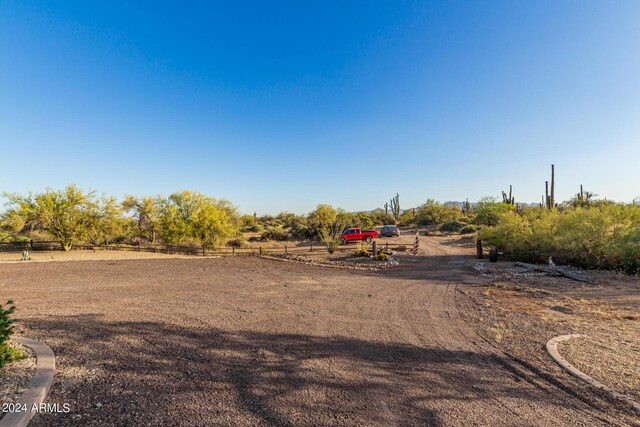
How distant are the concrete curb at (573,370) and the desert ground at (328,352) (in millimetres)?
158

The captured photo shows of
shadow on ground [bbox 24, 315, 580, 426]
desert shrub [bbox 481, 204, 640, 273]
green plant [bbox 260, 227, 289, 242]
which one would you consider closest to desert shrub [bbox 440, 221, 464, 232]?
green plant [bbox 260, 227, 289, 242]

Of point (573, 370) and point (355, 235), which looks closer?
point (573, 370)

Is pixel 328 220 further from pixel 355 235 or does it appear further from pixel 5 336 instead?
pixel 5 336

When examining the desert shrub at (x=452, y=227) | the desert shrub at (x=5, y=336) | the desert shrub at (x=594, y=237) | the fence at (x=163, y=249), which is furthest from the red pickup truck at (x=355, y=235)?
the desert shrub at (x=5, y=336)

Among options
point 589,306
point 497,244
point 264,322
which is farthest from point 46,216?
point 497,244

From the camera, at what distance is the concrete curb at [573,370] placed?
12.0 feet

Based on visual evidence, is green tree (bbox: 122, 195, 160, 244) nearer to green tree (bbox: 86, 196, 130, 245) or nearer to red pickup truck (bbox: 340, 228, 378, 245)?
green tree (bbox: 86, 196, 130, 245)

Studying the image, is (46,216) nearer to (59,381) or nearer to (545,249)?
(59,381)

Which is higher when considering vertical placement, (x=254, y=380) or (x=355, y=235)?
(x=355, y=235)

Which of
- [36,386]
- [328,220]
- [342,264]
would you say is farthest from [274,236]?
[36,386]

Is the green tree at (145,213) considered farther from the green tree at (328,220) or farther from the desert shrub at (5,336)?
the desert shrub at (5,336)

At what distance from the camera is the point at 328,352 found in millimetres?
5105

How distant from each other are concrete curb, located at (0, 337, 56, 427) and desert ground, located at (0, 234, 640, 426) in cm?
12

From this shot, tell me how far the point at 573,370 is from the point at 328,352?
13.2 ft
